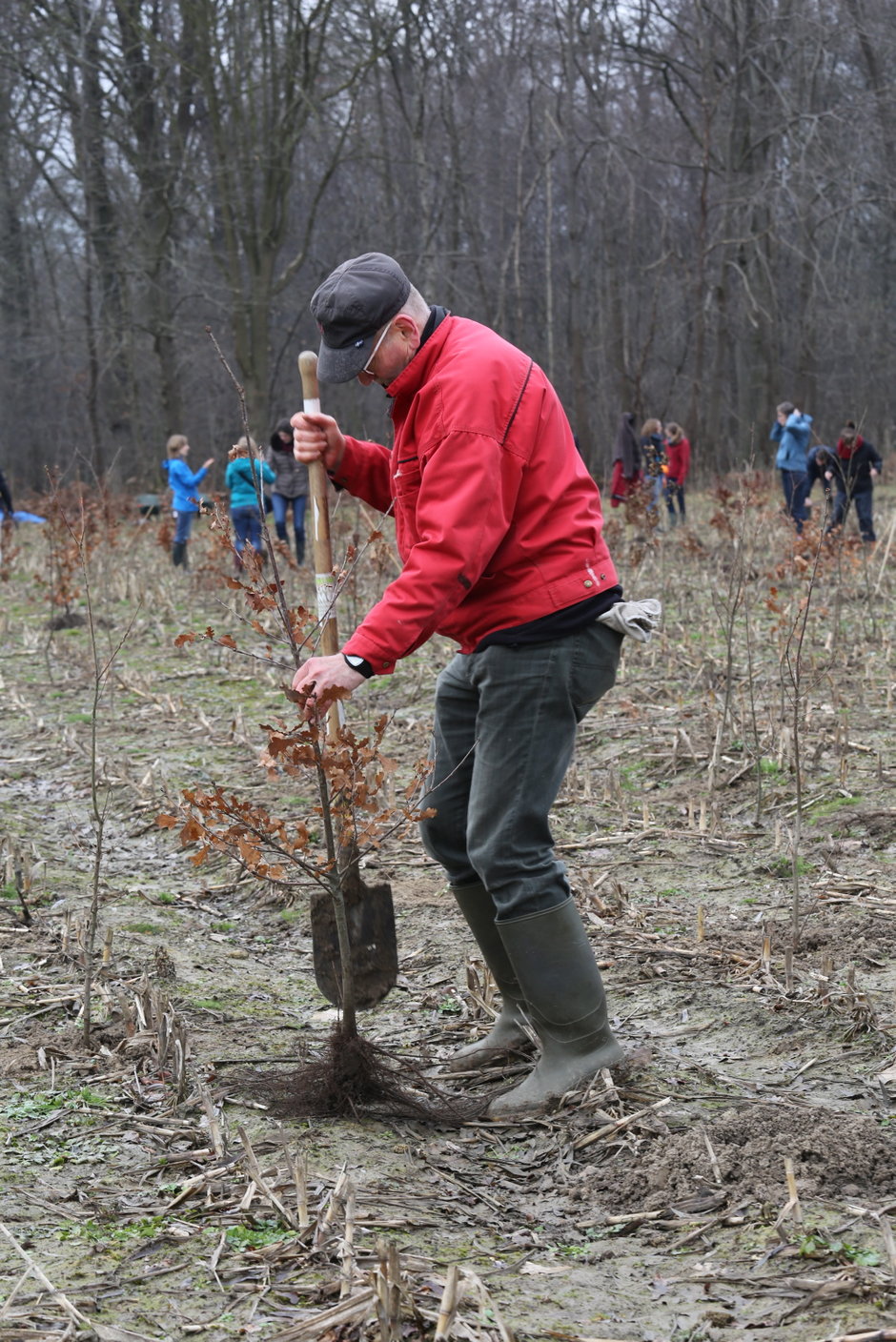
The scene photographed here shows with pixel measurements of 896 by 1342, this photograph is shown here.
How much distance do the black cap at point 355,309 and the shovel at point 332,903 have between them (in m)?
0.26

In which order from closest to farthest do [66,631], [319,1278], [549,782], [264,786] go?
1. [319,1278]
2. [549,782]
3. [264,786]
4. [66,631]

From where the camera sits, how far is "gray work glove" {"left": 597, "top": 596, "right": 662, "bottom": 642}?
287 centimetres

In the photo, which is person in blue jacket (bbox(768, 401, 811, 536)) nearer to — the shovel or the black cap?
the shovel

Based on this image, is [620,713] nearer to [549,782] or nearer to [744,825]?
[744,825]

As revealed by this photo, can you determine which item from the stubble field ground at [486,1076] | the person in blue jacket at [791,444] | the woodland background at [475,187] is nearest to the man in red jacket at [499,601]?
the stubble field ground at [486,1076]

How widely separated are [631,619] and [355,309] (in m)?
0.89

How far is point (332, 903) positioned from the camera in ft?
11.0

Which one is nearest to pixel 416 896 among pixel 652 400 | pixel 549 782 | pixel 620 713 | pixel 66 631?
pixel 549 782

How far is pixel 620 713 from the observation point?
706 centimetres

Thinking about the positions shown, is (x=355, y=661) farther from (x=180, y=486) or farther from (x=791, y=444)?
(x=791, y=444)

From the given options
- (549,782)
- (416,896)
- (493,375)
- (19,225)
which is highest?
(19,225)

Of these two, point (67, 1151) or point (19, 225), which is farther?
point (19, 225)

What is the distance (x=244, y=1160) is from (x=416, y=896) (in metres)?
2.21

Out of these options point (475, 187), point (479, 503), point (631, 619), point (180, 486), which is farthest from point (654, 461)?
point (475, 187)
